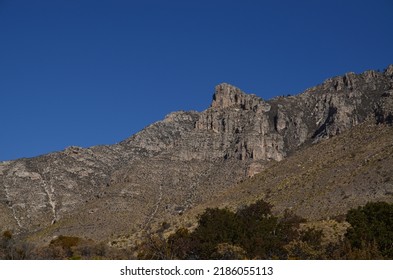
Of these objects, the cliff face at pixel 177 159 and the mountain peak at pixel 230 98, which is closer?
the cliff face at pixel 177 159

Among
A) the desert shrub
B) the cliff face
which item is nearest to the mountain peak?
the cliff face

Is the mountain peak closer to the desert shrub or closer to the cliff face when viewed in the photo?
the cliff face

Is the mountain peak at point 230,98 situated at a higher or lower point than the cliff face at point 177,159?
higher

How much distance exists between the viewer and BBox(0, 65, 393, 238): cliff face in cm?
7269

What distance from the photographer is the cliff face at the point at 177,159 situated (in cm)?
7269

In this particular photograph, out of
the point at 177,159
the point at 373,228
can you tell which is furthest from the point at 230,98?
the point at 373,228

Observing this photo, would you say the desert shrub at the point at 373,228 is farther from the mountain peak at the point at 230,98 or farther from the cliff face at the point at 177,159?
the mountain peak at the point at 230,98

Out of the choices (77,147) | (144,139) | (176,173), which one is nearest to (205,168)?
(176,173)

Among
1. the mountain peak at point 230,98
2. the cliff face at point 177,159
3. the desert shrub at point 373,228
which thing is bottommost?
the desert shrub at point 373,228

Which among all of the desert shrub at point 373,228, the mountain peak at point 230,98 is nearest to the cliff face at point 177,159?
the mountain peak at point 230,98

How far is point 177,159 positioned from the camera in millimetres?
91500

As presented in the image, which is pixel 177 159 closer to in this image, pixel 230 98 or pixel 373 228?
pixel 230 98
